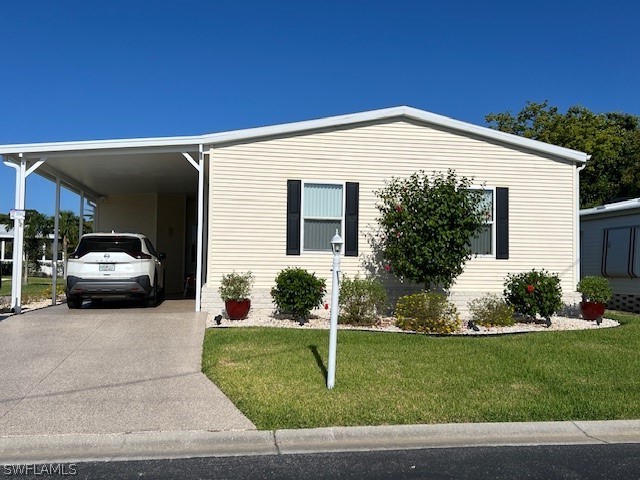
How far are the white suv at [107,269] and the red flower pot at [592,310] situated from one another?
29.5 ft

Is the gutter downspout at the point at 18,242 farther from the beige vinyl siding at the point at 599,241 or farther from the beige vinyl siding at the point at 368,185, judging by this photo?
the beige vinyl siding at the point at 599,241

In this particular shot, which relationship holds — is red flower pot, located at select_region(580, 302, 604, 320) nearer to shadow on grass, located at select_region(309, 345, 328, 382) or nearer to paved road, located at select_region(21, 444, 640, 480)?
shadow on grass, located at select_region(309, 345, 328, 382)

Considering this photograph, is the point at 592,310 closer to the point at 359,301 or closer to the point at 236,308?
the point at 359,301

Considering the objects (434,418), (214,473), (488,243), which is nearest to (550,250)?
(488,243)

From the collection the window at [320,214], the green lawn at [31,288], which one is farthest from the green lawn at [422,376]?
the green lawn at [31,288]

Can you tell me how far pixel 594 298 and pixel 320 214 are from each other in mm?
5822

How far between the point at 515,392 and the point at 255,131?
732cm

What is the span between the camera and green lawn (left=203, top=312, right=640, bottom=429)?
5.34 meters

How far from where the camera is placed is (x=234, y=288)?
1040 centimetres

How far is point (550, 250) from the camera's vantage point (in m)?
12.0

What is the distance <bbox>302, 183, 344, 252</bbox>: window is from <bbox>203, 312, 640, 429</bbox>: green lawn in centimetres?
256

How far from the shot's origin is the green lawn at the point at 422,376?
17.5 ft

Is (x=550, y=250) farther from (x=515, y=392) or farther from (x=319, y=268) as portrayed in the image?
(x=515, y=392)

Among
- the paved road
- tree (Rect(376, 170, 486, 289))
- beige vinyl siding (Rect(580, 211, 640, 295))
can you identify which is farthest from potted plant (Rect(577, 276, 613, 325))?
the paved road
